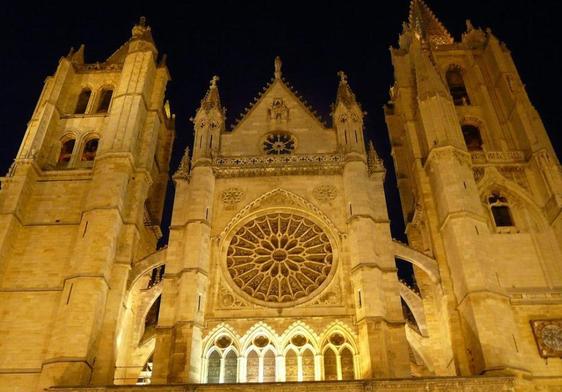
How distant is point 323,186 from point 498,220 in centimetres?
636

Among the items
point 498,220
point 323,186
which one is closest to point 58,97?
point 323,186

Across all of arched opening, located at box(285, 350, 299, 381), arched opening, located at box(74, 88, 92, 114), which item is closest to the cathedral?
arched opening, located at box(285, 350, 299, 381)

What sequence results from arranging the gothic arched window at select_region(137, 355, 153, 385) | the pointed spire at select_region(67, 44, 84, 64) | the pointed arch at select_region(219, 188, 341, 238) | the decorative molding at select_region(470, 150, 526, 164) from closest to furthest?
the gothic arched window at select_region(137, 355, 153, 385) < the pointed arch at select_region(219, 188, 341, 238) < the decorative molding at select_region(470, 150, 526, 164) < the pointed spire at select_region(67, 44, 84, 64)

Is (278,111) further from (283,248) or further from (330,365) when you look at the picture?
(330,365)

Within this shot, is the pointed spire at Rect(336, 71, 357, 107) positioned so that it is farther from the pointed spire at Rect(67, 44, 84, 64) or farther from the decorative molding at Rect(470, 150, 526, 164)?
the pointed spire at Rect(67, 44, 84, 64)

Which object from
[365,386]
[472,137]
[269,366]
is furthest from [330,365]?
[472,137]

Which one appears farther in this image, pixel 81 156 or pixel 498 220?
pixel 81 156

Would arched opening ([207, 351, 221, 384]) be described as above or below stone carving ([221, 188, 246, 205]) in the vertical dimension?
below

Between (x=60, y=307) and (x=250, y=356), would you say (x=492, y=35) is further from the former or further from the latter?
(x=60, y=307)

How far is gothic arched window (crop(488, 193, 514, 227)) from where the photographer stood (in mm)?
20453

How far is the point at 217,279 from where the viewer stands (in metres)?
18.8

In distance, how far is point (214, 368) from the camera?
56.2 ft

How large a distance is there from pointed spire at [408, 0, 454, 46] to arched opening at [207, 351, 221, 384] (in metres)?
18.4

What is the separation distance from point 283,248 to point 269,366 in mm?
4132
